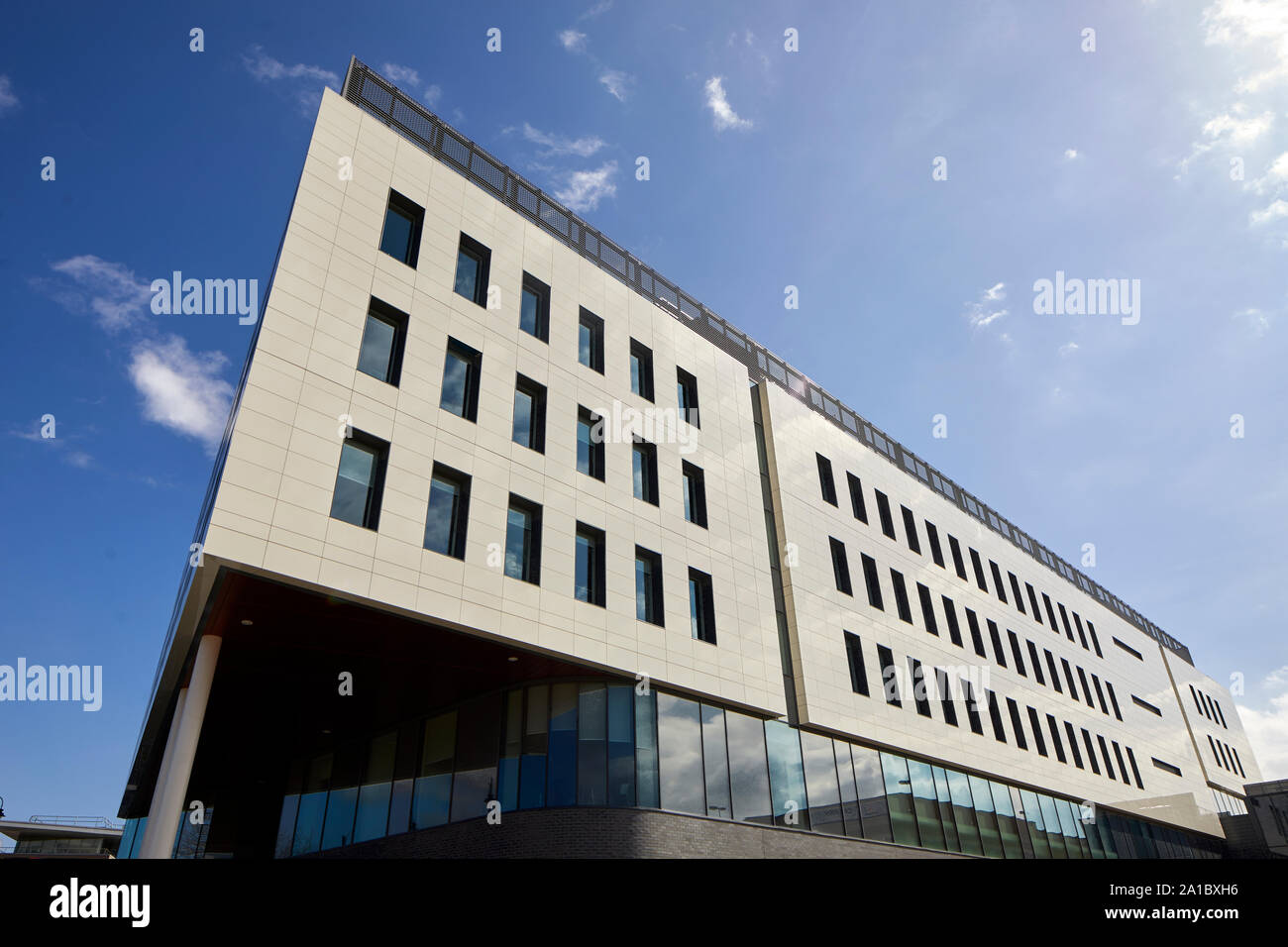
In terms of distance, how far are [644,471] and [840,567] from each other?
1044 centimetres

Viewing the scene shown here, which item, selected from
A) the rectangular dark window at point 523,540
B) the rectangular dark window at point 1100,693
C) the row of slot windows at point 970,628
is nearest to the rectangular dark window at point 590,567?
the rectangular dark window at point 523,540

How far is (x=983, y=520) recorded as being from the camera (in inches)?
1780

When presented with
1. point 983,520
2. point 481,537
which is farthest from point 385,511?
point 983,520

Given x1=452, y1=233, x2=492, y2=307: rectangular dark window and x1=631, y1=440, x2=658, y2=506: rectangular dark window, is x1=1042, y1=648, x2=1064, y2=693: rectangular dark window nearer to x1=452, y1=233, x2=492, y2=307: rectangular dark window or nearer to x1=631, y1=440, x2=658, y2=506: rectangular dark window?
x1=631, y1=440, x2=658, y2=506: rectangular dark window

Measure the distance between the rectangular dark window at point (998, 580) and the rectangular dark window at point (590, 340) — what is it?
27810 mm

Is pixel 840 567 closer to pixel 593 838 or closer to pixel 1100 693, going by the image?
pixel 593 838

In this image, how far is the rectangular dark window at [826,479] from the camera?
105ft

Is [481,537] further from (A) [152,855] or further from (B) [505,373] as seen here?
(A) [152,855]

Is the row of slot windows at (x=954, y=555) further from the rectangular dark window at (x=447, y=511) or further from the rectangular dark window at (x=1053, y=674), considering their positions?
the rectangular dark window at (x=447, y=511)

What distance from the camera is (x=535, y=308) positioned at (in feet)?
78.8

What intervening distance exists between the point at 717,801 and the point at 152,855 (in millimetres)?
13363

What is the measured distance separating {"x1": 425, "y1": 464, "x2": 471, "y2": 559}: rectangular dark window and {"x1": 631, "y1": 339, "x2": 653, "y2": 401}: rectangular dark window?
8440mm

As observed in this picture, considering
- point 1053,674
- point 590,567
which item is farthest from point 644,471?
point 1053,674
